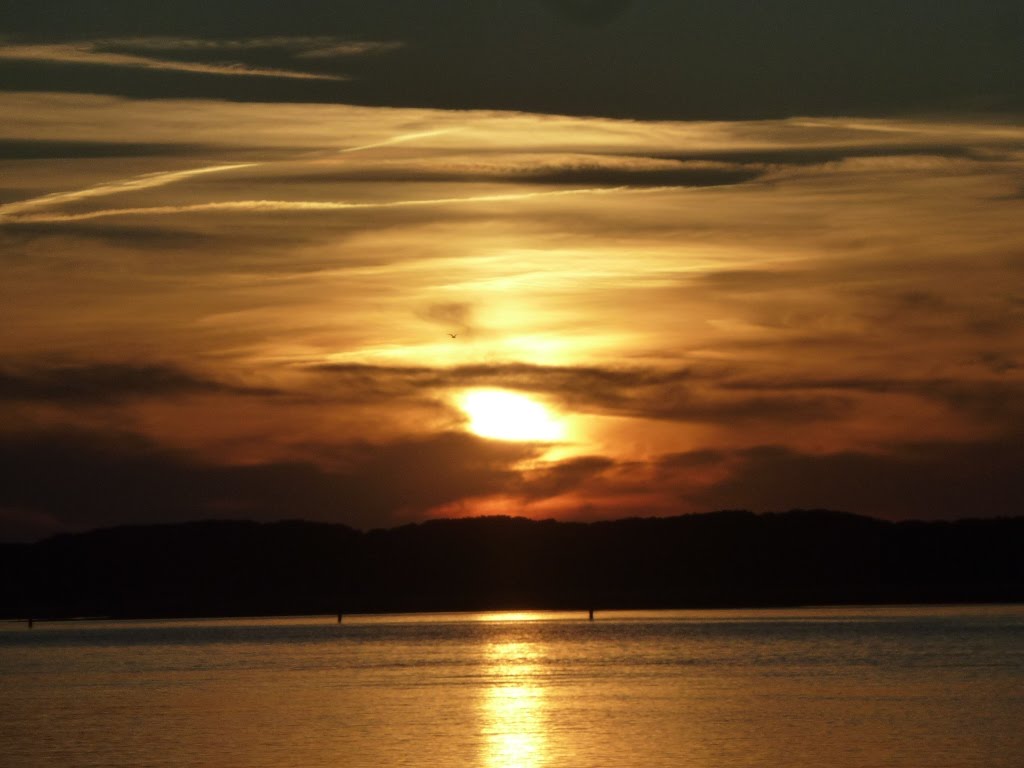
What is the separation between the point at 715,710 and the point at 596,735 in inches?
421

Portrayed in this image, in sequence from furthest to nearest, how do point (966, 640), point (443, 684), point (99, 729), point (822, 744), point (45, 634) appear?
point (45, 634) → point (966, 640) → point (443, 684) → point (99, 729) → point (822, 744)

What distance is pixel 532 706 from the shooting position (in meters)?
67.0

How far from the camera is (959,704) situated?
6381 centimetres

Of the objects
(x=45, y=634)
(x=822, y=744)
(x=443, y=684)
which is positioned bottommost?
(x=822, y=744)

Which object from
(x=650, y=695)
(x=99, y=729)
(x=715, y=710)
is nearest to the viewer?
(x=99, y=729)

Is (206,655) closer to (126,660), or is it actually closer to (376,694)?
(126,660)

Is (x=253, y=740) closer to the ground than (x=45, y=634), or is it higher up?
closer to the ground

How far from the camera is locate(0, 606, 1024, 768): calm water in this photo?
162 feet

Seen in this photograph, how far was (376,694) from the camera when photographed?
75.6 m

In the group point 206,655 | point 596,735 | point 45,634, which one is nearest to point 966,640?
point 206,655

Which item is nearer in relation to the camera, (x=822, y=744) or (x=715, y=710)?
(x=822, y=744)

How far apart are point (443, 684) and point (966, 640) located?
5751 cm

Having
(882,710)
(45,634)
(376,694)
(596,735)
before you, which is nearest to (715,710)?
(882,710)

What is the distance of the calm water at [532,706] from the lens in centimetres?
4931
